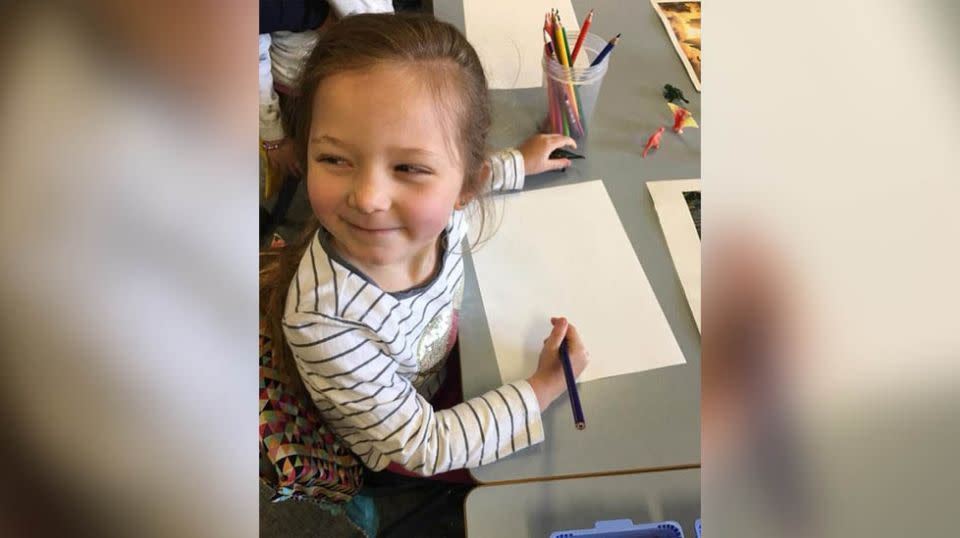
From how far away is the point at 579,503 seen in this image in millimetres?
696

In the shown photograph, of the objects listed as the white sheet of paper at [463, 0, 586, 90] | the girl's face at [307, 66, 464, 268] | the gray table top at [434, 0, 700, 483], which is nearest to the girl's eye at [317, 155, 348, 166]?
the girl's face at [307, 66, 464, 268]

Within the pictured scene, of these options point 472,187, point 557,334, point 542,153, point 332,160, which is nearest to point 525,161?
point 542,153

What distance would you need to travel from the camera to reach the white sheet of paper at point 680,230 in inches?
33.7

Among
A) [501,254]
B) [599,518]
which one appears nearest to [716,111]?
[599,518]

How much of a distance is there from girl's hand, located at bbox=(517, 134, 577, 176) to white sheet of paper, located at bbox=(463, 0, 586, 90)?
14 centimetres

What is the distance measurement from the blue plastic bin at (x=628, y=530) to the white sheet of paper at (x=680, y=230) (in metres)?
0.27

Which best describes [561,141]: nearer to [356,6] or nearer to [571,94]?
[571,94]

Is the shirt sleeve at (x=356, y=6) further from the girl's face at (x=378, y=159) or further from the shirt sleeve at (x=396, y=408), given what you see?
the shirt sleeve at (x=396, y=408)

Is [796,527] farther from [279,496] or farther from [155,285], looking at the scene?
[279,496]

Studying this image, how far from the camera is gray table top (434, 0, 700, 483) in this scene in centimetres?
73

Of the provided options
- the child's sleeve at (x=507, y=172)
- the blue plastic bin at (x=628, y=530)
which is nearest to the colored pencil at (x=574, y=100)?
the child's sleeve at (x=507, y=172)

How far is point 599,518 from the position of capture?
2.26 ft

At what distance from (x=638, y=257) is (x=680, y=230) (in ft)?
0.25

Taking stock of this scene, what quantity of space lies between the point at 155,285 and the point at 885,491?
5.3 inches
